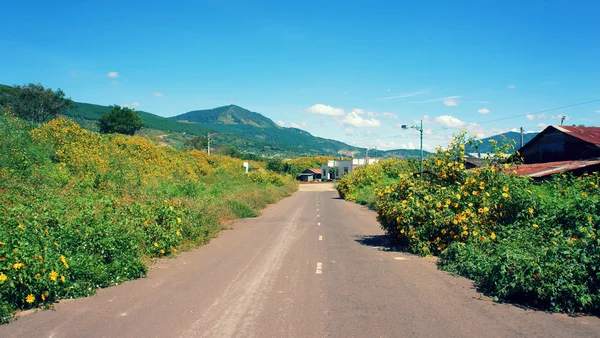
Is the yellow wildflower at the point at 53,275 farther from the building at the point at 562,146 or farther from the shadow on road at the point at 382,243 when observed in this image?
the building at the point at 562,146

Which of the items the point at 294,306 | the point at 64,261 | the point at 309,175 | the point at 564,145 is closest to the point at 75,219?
the point at 64,261

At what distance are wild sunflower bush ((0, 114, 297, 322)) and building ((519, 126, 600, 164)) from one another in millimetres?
20063

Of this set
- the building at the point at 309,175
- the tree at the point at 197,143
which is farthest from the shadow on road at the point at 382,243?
the building at the point at 309,175

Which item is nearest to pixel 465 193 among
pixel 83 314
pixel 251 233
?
pixel 251 233

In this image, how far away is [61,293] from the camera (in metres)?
7.35

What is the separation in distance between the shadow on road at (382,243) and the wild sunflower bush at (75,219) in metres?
5.45

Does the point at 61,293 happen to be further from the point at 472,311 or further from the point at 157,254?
the point at 472,311

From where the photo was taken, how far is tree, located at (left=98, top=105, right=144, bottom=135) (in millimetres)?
71812

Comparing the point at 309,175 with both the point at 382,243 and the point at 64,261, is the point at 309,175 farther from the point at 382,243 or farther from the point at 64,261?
the point at 64,261

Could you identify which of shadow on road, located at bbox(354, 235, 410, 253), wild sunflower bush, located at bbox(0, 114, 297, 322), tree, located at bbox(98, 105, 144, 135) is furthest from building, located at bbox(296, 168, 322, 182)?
shadow on road, located at bbox(354, 235, 410, 253)

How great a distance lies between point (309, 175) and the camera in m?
135

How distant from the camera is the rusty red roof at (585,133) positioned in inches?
999

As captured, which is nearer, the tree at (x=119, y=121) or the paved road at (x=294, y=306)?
the paved road at (x=294, y=306)

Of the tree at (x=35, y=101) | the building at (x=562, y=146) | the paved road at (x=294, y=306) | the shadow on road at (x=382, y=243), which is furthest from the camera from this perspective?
the tree at (x=35, y=101)
